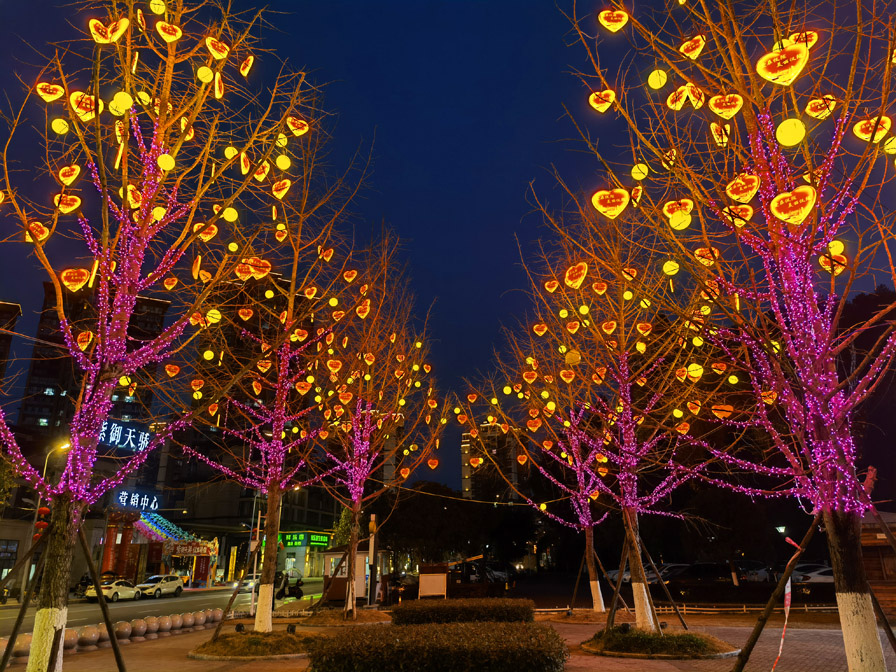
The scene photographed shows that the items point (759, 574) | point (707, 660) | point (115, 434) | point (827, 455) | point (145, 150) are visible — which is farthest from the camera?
point (115, 434)

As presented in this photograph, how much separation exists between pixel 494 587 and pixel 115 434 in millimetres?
30007

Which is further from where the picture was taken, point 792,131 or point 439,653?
point 439,653

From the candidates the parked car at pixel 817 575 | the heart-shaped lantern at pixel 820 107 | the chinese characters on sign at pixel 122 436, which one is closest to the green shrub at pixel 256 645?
the heart-shaped lantern at pixel 820 107

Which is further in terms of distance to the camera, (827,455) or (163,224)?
(163,224)

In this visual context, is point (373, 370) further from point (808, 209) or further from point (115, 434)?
point (115, 434)

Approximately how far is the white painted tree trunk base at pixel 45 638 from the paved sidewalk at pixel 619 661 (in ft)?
14.5

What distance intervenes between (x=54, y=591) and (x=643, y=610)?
33.1ft

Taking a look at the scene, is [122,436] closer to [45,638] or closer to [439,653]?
[45,638]

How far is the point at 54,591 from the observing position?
21.5 feet

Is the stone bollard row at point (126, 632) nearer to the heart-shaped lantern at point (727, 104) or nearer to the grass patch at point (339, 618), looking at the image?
the grass patch at point (339, 618)

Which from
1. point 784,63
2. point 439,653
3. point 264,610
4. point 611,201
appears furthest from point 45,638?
point 784,63

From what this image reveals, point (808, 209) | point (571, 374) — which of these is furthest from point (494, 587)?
point (808, 209)

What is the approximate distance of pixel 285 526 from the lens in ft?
216

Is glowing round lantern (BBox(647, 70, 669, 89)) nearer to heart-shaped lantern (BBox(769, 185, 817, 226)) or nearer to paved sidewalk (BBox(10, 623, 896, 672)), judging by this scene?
heart-shaped lantern (BBox(769, 185, 817, 226))
